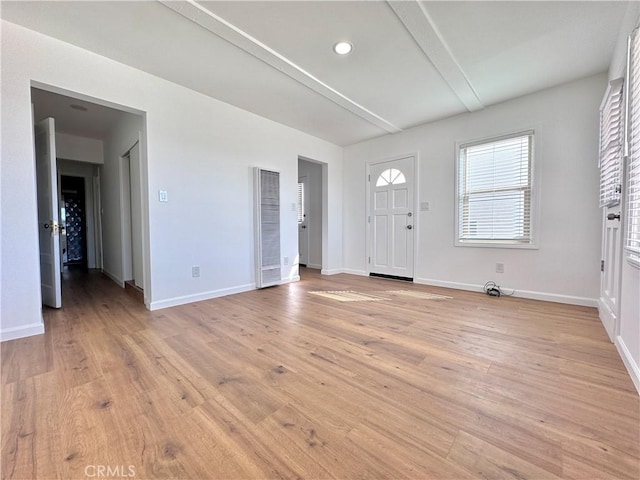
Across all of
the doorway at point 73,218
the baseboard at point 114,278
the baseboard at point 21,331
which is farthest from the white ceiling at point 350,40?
the doorway at point 73,218

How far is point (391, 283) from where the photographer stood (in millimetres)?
4258

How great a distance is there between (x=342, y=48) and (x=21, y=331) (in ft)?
11.3

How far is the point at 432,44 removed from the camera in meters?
2.32

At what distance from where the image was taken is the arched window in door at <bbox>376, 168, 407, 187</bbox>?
14.4 feet

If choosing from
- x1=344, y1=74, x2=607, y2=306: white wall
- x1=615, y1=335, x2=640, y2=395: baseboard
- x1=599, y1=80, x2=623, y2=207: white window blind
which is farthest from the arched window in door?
x1=615, y1=335, x2=640, y2=395: baseboard

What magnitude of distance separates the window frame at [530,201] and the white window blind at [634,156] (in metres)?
1.51

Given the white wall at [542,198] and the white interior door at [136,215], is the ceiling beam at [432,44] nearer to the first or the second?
the white wall at [542,198]

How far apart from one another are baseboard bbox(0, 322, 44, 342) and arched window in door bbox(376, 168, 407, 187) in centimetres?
440

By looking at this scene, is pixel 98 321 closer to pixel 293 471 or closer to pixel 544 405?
pixel 293 471

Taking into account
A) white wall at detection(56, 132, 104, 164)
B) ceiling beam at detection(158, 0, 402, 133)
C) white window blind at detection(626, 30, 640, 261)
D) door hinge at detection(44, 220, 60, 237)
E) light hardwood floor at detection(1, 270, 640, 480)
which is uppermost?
ceiling beam at detection(158, 0, 402, 133)

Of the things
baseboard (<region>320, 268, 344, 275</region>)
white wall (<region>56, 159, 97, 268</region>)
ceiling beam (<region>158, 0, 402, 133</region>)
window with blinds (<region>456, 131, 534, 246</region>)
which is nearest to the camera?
ceiling beam (<region>158, 0, 402, 133</region>)

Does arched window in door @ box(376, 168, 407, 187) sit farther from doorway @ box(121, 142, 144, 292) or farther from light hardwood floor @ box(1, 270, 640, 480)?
doorway @ box(121, 142, 144, 292)

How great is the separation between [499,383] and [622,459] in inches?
20.3

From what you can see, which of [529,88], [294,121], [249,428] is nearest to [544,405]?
[249,428]
